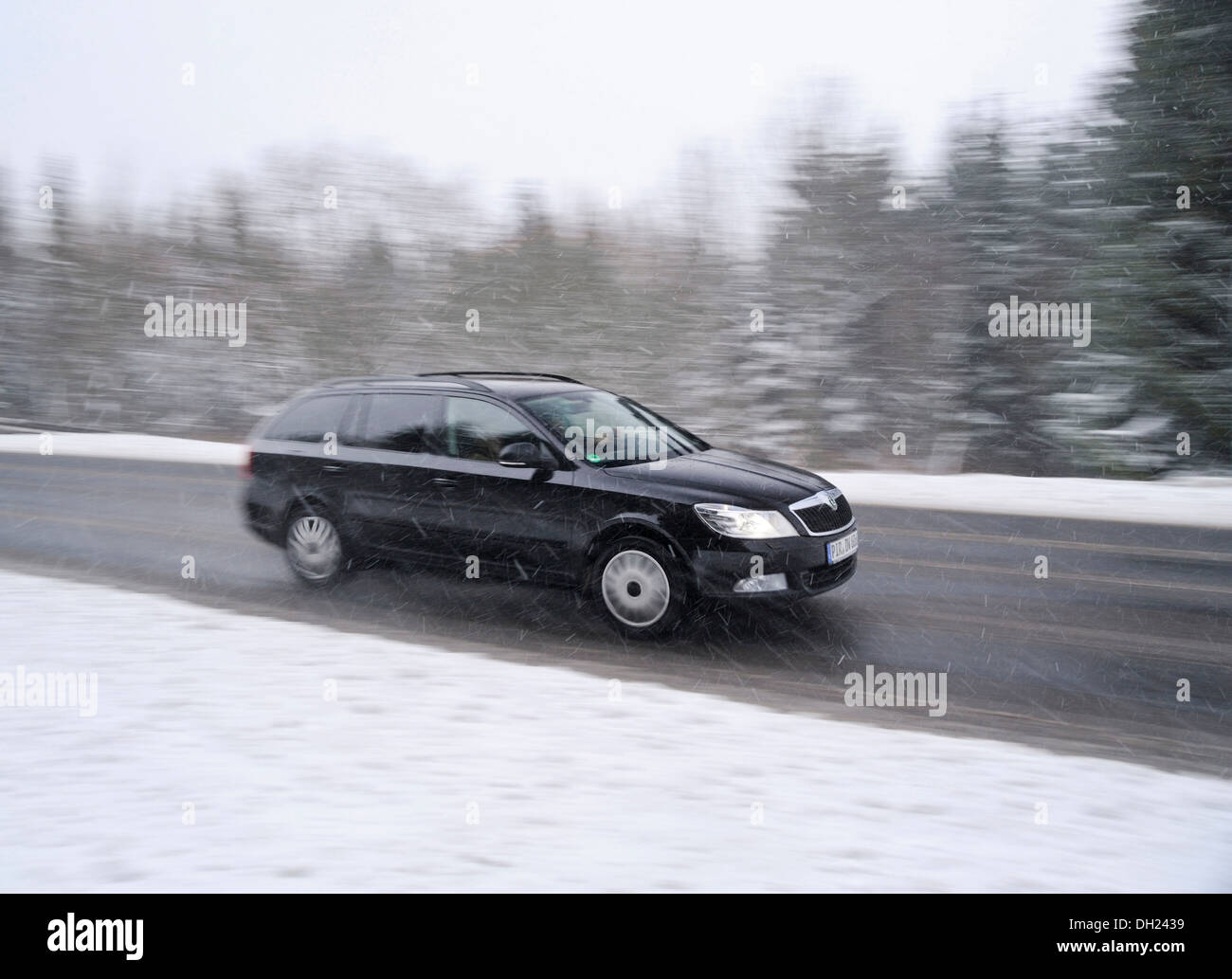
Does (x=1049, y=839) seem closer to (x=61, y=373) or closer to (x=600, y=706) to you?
(x=600, y=706)

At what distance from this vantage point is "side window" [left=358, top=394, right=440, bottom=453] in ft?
25.6

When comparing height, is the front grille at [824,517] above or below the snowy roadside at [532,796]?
above

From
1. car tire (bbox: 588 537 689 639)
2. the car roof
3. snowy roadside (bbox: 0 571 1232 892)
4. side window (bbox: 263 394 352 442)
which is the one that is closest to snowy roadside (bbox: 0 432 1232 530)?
the car roof

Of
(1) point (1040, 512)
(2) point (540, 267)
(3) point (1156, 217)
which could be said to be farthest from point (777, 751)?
(2) point (540, 267)

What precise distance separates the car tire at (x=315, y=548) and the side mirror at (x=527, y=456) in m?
1.85

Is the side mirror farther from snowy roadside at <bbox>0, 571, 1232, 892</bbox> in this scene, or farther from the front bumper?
snowy roadside at <bbox>0, 571, 1232, 892</bbox>

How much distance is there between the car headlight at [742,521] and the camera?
6.67m

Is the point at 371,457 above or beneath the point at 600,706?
above

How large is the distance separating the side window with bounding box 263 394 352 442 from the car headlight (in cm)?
331

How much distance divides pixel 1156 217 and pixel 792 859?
58.5 ft

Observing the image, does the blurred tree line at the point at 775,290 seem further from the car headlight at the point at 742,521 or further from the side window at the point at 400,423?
the side window at the point at 400,423

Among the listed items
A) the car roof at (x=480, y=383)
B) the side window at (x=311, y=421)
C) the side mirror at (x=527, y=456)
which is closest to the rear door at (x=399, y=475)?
the car roof at (x=480, y=383)

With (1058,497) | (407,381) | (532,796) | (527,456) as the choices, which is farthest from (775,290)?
(532,796)

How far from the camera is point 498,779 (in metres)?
4.62
